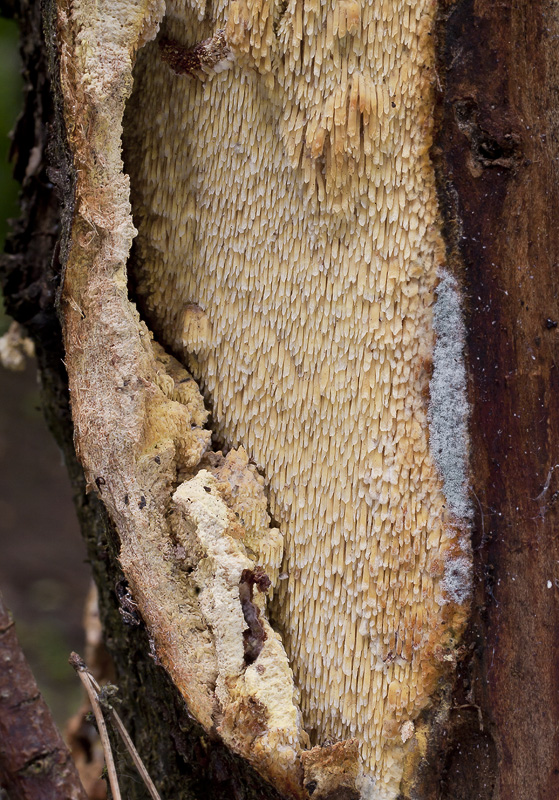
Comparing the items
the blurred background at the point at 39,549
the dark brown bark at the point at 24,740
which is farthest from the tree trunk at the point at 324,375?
the blurred background at the point at 39,549

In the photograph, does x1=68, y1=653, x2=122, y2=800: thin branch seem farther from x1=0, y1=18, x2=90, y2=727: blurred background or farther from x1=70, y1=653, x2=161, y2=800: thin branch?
x1=0, y1=18, x2=90, y2=727: blurred background

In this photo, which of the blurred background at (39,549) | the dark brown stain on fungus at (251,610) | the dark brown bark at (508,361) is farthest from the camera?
the blurred background at (39,549)

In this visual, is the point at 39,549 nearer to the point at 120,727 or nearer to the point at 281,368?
the point at 120,727

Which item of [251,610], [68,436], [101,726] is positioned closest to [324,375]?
[251,610]

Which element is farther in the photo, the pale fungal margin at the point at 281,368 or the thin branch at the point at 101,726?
the thin branch at the point at 101,726

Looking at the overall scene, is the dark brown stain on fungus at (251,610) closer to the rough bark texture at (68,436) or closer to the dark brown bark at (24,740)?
the rough bark texture at (68,436)

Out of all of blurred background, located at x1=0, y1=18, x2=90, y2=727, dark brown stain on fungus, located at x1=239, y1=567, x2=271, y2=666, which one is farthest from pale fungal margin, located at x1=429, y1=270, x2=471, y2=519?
blurred background, located at x1=0, y1=18, x2=90, y2=727

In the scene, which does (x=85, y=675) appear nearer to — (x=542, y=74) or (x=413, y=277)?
(x=413, y=277)
